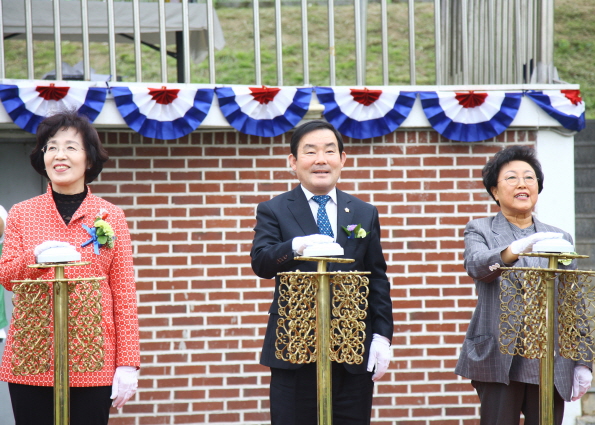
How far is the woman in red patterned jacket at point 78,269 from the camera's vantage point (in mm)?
3020

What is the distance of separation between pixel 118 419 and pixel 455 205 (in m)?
2.50

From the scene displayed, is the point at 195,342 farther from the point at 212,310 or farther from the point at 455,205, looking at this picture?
the point at 455,205

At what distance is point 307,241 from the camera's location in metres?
2.81

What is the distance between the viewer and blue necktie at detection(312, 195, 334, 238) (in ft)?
10.7

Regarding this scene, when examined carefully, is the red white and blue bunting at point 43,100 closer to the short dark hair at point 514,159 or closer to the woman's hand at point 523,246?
the short dark hair at point 514,159

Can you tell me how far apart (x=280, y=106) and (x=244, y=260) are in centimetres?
98

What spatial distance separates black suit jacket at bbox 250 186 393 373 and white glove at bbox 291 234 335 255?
0.72ft

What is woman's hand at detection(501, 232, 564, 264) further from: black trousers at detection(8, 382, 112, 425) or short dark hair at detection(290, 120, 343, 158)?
black trousers at detection(8, 382, 112, 425)

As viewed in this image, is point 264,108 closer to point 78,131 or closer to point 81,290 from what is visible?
point 78,131

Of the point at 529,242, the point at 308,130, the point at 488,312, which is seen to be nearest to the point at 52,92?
the point at 308,130

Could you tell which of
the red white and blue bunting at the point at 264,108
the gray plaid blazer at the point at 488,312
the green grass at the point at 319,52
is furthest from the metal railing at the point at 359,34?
the green grass at the point at 319,52

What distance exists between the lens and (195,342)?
4.66m

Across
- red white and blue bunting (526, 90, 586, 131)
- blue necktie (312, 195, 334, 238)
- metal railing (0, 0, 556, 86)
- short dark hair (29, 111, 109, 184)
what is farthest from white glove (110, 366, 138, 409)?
red white and blue bunting (526, 90, 586, 131)

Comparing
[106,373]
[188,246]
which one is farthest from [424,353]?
[106,373]
